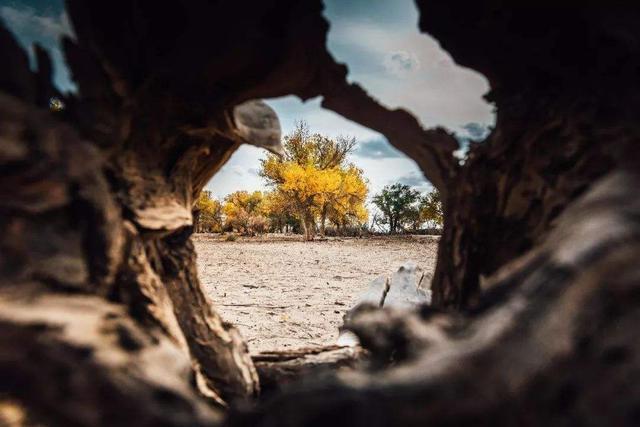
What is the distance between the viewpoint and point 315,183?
28703 millimetres

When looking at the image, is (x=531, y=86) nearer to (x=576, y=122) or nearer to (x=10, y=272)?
(x=576, y=122)

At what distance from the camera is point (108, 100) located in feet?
3.86

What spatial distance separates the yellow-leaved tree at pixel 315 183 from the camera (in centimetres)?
2881

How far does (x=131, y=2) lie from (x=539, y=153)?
154cm

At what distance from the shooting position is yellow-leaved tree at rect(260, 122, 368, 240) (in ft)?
94.5

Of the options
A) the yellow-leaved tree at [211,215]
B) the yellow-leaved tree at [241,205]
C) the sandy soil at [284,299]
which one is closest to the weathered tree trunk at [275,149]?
the sandy soil at [284,299]

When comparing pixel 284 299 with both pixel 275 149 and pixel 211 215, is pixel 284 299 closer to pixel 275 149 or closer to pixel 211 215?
pixel 275 149

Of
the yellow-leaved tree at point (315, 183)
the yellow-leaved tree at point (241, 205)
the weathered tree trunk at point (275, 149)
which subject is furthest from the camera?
the yellow-leaved tree at point (241, 205)

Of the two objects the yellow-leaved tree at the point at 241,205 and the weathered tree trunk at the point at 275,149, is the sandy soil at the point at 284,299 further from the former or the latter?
the yellow-leaved tree at the point at 241,205

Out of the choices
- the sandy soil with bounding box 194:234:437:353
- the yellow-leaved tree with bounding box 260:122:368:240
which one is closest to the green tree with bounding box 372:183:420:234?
the yellow-leaved tree with bounding box 260:122:368:240

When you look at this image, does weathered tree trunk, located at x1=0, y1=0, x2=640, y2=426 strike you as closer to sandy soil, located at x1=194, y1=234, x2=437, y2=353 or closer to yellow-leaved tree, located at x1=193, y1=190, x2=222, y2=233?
sandy soil, located at x1=194, y1=234, x2=437, y2=353

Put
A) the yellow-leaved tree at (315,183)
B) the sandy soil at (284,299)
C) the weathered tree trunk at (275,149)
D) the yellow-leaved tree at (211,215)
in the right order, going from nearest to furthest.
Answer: the weathered tree trunk at (275,149) → the sandy soil at (284,299) → the yellow-leaved tree at (315,183) → the yellow-leaved tree at (211,215)

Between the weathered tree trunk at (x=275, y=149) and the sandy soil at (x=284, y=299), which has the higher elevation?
the weathered tree trunk at (x=275, y=149)

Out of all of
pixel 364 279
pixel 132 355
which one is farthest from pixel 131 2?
pixel 364 279
